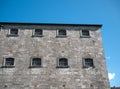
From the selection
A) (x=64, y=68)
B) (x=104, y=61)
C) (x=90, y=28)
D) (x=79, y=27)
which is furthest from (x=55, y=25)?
(x=104, y=61)

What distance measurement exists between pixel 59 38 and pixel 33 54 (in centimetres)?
360

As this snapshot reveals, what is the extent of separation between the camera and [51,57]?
1778 centimetres

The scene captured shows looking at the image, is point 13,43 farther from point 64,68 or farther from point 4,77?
point 64,68

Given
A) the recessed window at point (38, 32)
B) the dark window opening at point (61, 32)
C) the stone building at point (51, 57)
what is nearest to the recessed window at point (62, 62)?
the stone building at point (51, 57)

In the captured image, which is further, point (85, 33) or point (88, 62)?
point (85, 33)

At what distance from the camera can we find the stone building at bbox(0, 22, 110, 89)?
16.7m

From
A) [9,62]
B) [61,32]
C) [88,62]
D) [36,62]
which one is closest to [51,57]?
[36,62]

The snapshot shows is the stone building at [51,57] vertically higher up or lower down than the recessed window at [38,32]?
lower down

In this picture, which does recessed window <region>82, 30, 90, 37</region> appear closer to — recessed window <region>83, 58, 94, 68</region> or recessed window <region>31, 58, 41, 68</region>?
recessed window <region>83, 58, 94, 68</region>

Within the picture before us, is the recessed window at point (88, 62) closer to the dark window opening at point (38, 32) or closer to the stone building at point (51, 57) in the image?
the stone building at point (51, 57)

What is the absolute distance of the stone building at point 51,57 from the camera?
54.7 ft

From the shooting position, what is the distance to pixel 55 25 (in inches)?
775

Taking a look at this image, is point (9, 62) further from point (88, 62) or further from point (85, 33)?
point (85, 33)

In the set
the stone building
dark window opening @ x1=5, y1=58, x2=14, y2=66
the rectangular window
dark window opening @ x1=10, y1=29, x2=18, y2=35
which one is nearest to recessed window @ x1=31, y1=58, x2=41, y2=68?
the stone building
